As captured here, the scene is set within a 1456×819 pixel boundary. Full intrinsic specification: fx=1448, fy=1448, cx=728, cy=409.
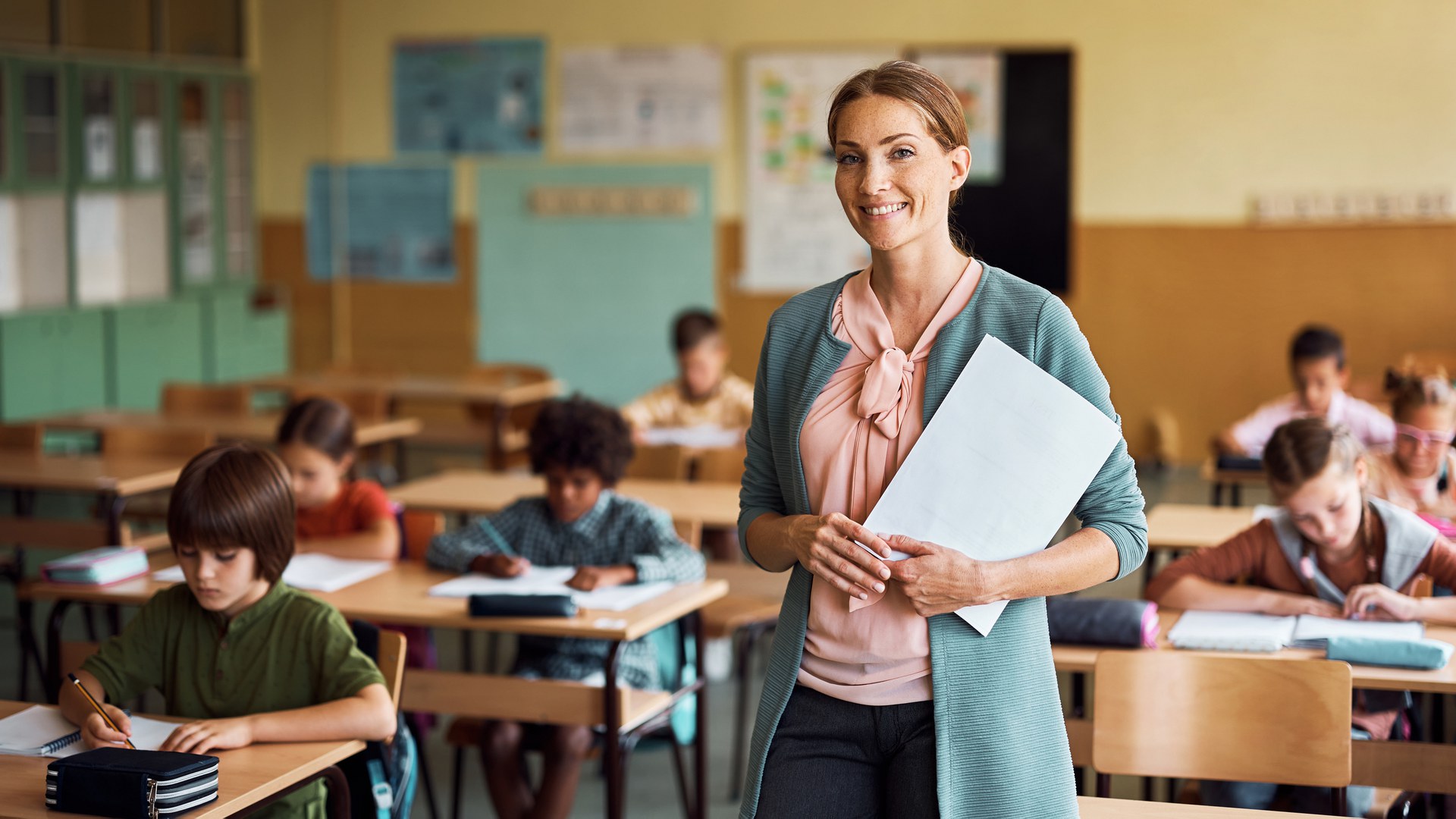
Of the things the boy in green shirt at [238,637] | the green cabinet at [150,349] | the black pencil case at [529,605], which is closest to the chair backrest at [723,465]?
the black pencil case at [529,605]

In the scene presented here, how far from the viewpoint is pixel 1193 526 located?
11.9ft

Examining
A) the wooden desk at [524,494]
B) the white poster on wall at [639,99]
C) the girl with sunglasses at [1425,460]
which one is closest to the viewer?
the girl with sunglasses at [1425,460]

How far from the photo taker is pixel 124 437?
4707 mm

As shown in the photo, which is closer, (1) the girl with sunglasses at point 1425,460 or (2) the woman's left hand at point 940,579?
(2) the woman's left hand at point 940,579

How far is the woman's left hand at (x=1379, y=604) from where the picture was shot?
102 inches

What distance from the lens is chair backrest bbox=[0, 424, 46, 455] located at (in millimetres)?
4766

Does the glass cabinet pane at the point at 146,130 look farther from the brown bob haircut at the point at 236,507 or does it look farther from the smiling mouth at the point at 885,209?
the smiling mouth at the point at 885,209

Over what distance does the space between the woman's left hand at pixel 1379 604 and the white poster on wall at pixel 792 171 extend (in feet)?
17.4

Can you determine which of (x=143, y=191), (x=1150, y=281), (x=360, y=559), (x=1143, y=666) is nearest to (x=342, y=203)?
(x=143, y=191)

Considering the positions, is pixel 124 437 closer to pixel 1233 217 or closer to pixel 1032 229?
pixel 1032 229

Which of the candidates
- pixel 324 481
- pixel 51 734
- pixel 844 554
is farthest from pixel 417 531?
pixel 844 554

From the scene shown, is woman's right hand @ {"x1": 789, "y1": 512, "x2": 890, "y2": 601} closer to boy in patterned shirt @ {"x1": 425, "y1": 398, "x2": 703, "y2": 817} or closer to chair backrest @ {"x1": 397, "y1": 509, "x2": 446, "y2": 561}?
boy in patterned shirt @ {"x1": 425, "y1": 398, "x2": 703, "y2": 817}

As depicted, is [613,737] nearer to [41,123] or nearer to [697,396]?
[697,396]

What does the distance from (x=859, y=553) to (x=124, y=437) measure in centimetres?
395
